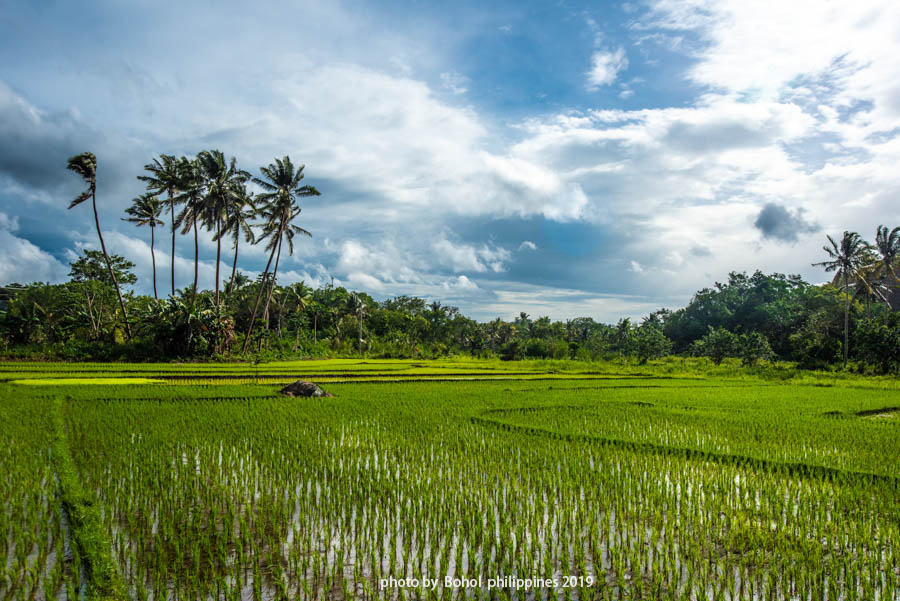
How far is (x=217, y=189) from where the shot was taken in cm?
3234

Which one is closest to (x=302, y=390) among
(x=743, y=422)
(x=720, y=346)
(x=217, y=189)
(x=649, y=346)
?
(x=743, y=422)

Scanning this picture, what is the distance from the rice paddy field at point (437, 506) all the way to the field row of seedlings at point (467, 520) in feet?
0.09

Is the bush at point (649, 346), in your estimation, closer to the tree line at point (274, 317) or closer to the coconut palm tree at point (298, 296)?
the tree line at point (274, 317)

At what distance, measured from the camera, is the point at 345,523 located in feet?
16.3

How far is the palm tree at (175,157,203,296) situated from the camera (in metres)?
33.3

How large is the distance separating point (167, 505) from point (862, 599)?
5911mm

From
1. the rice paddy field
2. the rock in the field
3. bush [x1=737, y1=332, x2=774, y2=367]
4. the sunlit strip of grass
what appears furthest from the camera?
bush [x1=737, y1=332, x2=774, y2=367]

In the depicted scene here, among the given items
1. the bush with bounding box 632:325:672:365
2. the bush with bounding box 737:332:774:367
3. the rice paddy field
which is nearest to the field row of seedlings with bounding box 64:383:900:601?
the rice paddy field

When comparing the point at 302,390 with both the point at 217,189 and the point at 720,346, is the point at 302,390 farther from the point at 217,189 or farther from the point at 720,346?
the point at 720,346

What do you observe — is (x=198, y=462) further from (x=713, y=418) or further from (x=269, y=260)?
(x=269, y=260)

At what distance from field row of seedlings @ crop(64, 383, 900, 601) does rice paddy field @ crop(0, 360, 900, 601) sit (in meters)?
0.03

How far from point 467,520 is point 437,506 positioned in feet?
1.48

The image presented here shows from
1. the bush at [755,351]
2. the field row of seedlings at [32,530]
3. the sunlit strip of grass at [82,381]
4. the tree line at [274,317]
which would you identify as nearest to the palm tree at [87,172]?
the tree line at [274,317]

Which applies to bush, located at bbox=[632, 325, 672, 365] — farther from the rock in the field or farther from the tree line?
the rock in the field
